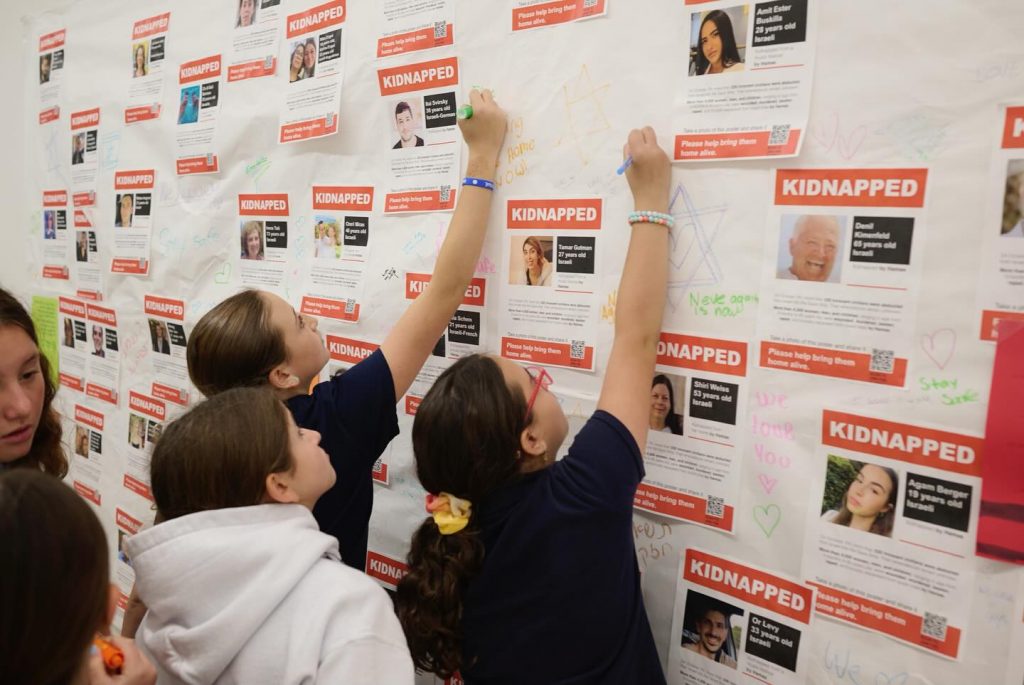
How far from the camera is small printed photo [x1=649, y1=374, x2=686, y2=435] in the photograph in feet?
3.00

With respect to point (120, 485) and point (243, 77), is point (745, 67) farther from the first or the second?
point (120, 485)

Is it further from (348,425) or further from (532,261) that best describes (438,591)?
(532,261)

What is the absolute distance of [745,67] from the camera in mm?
830

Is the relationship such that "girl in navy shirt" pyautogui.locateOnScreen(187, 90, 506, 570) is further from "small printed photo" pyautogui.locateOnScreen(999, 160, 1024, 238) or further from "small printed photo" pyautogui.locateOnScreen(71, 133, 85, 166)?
"small printed photo" pyautogui.locateOnScreen(71, 133, 85, 166)

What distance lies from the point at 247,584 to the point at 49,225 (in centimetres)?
190


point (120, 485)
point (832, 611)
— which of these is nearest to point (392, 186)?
point (832, 611)

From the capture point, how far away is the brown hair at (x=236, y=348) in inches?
38.4

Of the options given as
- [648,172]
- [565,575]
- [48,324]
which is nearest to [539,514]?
[565,575]

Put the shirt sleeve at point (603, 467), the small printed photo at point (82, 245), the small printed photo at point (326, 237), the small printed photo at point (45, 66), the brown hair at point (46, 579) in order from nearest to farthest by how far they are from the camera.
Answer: the brown hair at point (46, 579) < the shirt sleeve at point (603, 467) < the small printed photo at point (326, 237) < the small printed photo at point (82, 245) < the small printed photo at point (45, 66)

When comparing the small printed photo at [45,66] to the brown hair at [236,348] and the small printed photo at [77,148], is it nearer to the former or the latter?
the small printed photo at [77,148]

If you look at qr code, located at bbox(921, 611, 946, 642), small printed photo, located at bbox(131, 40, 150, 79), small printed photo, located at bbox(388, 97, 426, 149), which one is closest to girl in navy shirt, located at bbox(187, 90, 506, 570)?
small printed photo, located at bbox(388, 97, 426, 149)

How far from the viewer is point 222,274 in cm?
152

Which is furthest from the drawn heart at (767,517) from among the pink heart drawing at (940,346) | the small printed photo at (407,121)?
the small printed photo at (407,121)

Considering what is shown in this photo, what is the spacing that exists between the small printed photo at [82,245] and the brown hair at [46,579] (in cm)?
164
